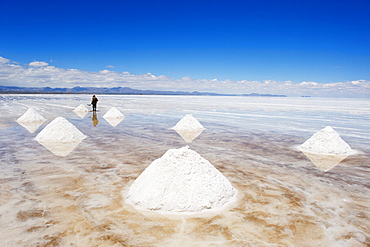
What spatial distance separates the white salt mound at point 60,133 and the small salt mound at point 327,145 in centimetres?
851

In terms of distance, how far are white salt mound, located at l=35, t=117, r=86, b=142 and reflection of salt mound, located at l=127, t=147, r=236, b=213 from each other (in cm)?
613

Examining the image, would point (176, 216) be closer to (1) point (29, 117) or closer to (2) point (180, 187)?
(2) point (180, 187)

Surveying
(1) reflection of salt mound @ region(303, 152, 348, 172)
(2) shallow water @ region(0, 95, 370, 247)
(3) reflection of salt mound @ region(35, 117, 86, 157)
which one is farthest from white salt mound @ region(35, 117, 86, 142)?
(1) reflection of salt mound @ region(303, 152, 348, 172)

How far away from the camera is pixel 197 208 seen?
4137 mm

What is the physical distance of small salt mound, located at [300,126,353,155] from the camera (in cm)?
825

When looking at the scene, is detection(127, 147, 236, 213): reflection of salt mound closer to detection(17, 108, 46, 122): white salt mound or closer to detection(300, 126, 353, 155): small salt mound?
detection(300, 126, 353, 155): small salt mound

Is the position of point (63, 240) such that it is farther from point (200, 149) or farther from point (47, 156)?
point (200, 149)

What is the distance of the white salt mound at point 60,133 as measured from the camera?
9.52m

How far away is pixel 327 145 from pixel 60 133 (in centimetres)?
961

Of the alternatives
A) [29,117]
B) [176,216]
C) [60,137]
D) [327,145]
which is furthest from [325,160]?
[29,117]

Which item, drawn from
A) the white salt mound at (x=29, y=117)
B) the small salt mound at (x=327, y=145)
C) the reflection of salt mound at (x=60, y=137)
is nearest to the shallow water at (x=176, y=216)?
the small salt mound at (x=327, y=145)

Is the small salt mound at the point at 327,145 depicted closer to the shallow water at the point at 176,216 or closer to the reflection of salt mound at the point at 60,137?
the shallow water at the point at 176,216

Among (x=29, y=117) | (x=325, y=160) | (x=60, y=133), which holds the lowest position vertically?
(x=325, y=160)

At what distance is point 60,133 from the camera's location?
9609 millimetres
